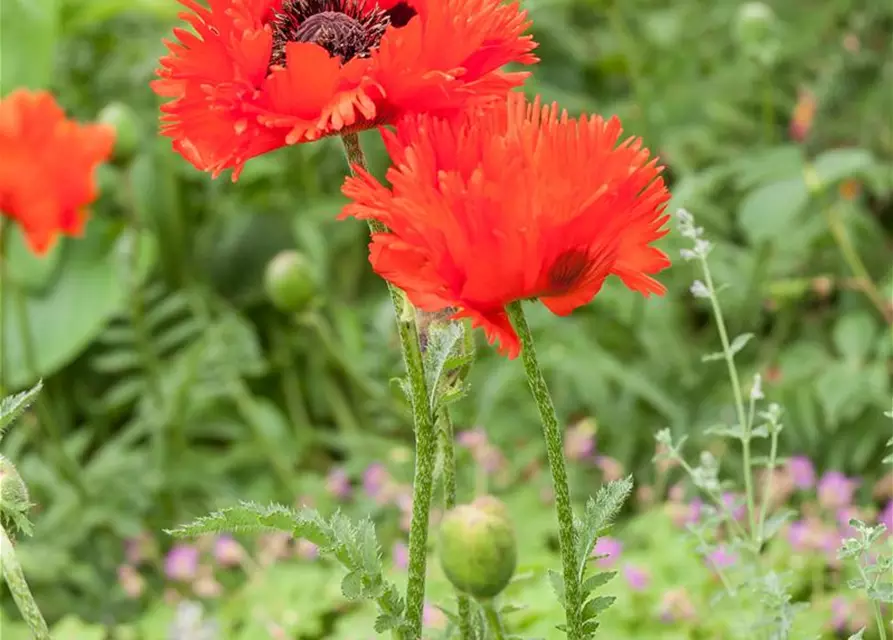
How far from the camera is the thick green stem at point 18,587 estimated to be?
546 mm

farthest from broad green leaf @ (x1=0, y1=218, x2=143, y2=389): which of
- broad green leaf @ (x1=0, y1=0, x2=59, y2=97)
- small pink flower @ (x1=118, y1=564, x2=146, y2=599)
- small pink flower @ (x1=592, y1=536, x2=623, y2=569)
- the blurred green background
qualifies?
small pink flower @ (x1=592, y1=536, x2=623, y2=569)

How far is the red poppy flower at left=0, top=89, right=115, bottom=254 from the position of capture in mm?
1560

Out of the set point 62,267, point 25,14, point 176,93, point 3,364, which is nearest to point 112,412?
point 3,364

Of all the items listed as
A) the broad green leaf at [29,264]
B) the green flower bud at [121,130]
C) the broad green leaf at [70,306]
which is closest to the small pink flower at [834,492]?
the green flower bud at [121,130]

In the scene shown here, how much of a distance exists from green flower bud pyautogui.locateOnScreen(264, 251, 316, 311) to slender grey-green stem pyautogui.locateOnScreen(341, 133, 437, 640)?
0.91 meters

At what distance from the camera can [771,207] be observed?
5.28 ft

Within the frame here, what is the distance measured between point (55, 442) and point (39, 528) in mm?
132

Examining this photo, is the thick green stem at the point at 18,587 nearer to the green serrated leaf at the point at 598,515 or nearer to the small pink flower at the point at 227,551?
the green serrated leaf at the point at 598,515

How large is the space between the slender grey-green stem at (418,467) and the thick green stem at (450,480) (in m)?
0.05

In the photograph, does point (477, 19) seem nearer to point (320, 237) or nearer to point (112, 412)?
point (320, 237)

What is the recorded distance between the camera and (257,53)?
59cm

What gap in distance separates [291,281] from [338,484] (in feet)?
0.99

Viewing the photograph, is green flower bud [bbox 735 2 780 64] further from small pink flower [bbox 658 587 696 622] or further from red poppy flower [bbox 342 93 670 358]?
red poppy flower [bbox 342 93 670 358]

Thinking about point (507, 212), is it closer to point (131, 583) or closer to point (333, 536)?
point (333, 536)
